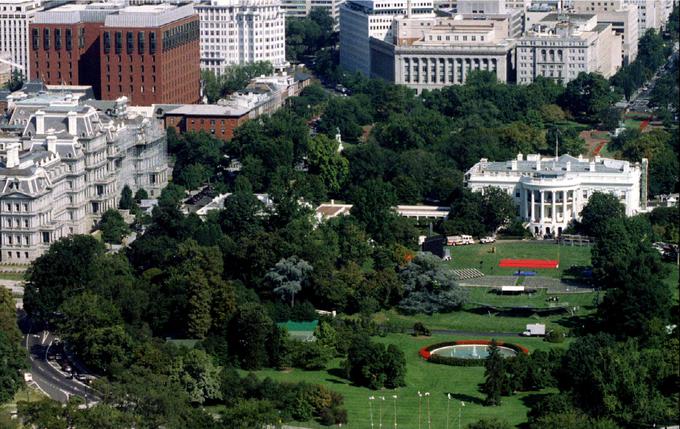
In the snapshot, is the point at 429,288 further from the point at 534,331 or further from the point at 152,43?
the point at 152,43

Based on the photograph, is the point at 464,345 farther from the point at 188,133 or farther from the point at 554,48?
the point at 554,48

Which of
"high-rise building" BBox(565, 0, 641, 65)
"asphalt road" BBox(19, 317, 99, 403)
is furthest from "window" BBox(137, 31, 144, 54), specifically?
"high-rise building" BBox(565, 0, 641, 65)

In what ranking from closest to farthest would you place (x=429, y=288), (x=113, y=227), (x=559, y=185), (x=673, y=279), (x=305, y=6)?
(x=673, y=279) → (x=429, y=288) → (x=113, y=227) → (x=559, y=185) → (x=305, y=6)

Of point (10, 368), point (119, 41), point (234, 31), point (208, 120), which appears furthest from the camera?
point (234, 31)

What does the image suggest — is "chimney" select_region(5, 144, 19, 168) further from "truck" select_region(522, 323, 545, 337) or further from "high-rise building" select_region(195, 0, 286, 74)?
"high-rise building" select_region(195, 0, 286, 74)

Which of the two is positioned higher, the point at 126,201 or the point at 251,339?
the point at 126,201

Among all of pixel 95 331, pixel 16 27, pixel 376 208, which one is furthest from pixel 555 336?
pixel 16 27

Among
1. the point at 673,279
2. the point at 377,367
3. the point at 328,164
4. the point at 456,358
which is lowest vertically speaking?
the point at 456,358
